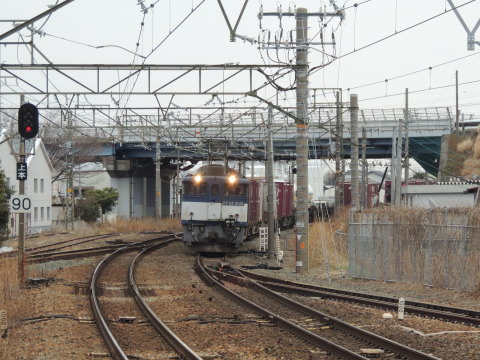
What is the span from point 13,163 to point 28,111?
35.1 metres

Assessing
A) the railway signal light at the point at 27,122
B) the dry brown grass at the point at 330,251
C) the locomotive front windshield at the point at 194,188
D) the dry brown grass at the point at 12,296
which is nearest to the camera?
the dry brown grass at the point at 12,296

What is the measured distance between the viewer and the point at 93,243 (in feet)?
120

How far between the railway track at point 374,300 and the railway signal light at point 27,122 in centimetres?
686

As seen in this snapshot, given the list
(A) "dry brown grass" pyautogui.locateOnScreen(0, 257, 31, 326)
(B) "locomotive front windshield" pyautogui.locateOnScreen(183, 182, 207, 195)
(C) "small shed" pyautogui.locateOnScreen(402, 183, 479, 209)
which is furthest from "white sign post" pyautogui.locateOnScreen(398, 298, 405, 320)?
(C) "small shed" pyautogui.locateOnScreen(402, 183, 479, 209)

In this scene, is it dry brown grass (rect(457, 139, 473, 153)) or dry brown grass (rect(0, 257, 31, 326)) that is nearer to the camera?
dry brown grass (rect(0, 257, 31, 326))

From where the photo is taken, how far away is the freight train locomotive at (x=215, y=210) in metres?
28.2

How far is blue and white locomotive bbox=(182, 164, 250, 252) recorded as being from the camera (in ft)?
92.3

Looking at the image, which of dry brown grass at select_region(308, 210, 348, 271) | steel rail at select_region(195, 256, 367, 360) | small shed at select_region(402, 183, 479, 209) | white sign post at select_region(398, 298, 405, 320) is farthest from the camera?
small shed at select_region(402, 183, 479, 209)

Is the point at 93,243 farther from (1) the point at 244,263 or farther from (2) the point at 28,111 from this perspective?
(2) the point at 28,111

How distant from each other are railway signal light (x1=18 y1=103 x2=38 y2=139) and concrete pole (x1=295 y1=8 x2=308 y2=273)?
7382 millimetres

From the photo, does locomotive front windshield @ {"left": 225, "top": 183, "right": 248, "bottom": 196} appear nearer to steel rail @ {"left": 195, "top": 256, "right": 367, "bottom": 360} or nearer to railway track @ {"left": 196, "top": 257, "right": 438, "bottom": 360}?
steel rail @ {"left": 195, "top": 256, "right": 367, "bottom": 360}

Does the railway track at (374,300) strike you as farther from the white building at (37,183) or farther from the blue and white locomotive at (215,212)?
the white building at (37,183)

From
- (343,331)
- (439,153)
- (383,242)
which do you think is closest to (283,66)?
(383,242)

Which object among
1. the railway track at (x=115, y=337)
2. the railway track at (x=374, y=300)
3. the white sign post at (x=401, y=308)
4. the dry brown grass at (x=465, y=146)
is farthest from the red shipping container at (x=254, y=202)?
the dry brown grass at (x=465, y=146)
